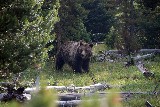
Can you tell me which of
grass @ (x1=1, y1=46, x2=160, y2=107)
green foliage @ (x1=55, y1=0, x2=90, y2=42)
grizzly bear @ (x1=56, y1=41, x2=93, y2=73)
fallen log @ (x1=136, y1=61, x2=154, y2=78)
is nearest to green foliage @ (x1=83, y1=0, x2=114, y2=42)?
green foliage @ (x1=55, y1=0, x2=90, y2=42)

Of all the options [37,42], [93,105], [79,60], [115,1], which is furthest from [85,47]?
[93,105]

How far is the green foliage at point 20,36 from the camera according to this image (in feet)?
Answer: 36.2

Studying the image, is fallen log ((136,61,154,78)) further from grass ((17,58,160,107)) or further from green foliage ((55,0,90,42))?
green foliage ((55,0,90,42))

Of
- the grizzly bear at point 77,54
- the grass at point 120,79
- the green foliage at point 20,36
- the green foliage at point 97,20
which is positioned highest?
the green foliage at point 97,20

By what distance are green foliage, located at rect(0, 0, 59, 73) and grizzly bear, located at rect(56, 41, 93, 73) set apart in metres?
8.30

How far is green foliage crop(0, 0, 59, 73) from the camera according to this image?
11.0 metres

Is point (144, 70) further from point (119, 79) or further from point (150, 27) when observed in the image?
point (150, 27)

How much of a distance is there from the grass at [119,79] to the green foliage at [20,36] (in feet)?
11.8

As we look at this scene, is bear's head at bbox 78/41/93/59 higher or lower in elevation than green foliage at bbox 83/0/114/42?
lower

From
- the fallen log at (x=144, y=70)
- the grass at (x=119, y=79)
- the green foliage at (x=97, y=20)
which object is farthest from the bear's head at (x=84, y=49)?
the green foliage at (x=97, y=20)

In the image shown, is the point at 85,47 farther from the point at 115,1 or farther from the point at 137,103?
the point at 115,1

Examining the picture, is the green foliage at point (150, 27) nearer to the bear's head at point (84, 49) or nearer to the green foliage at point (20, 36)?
the bear's head at point (84, 49)

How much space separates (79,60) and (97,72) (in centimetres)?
152

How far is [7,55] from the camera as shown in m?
10.9
